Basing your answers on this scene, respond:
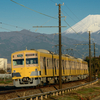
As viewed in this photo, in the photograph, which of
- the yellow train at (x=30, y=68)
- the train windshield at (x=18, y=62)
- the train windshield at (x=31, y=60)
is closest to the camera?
the yellow train at (x=30, y=68)

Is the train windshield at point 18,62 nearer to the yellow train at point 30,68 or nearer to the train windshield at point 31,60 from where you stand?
the yellow train at point 30,68

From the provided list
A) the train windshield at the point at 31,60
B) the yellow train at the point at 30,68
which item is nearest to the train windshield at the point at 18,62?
the yellow train at the point at 30,68

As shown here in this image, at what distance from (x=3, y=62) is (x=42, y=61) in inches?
6532

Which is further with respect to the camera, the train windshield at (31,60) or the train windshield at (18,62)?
the train windshield at (18,62)

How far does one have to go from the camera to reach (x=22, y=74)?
25.2 m

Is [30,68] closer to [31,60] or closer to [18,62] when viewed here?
[31,60]

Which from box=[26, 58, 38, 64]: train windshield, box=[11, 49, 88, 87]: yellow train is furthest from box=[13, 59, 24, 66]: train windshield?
box=[26, 58, 38, 64]: train windshield

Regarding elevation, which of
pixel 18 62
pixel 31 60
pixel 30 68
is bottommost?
pixel 30 68

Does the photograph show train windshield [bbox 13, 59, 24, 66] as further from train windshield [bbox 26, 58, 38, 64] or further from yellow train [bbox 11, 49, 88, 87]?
train windshield [bbox 26, 58, 38, 64]

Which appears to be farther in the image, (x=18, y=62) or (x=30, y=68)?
(x=18, y=62)

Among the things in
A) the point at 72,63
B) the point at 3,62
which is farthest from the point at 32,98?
the point at 3,62

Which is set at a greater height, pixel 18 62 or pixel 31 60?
pixel 31 60

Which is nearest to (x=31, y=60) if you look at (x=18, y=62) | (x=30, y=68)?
(x=30, y=68)

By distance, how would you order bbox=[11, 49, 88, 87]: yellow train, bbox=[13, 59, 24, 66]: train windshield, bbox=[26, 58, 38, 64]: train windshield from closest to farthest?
bbox=[11, 49, 88, 87]: yellow train
bbox=[26, 58, 38, 64]: train windshield
bbox=[13, 59, 24, 66]: train windshield
